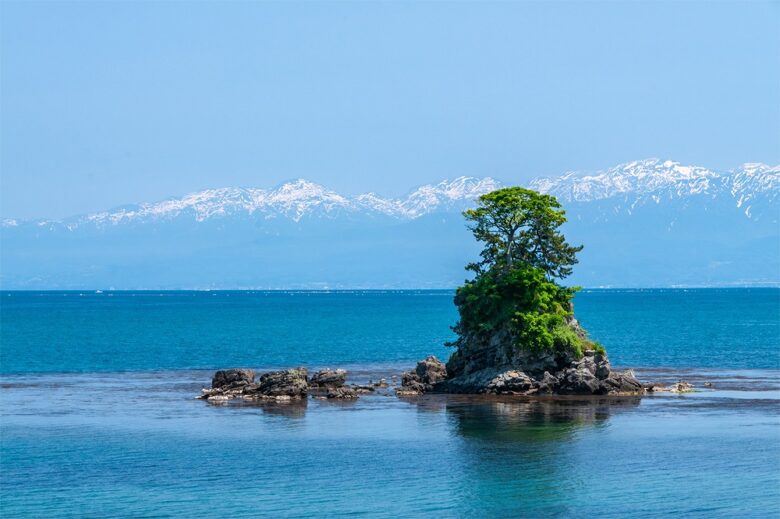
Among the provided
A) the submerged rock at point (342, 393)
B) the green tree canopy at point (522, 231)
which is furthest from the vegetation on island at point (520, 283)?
the submerged rock at point (342, 393)

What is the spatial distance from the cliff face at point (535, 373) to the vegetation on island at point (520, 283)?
1.69ft

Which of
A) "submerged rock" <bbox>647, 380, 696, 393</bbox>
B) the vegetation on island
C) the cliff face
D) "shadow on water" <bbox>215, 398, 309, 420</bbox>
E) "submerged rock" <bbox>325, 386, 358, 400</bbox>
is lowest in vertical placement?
"shadow on water" <bbox>215, 398, 309, 420</bbox>

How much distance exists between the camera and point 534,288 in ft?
320

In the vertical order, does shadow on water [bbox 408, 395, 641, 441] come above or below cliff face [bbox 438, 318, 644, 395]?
below

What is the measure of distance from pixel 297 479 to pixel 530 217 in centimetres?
4837

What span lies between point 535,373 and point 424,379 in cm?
1039

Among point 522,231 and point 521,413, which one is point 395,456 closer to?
point 521,413

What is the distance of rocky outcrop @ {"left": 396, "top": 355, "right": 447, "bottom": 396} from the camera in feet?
325

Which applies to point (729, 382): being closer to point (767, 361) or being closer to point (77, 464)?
point (767, 361)

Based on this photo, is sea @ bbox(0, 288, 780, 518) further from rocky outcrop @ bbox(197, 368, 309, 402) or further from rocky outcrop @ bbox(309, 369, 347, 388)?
rocky outcrop @ bbox(309, 369, 347, 388)

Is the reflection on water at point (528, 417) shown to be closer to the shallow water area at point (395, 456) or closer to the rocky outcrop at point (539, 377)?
the shallow water area at point (395, 456)

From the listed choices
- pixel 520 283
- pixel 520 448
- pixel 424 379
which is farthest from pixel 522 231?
pixel 520 448

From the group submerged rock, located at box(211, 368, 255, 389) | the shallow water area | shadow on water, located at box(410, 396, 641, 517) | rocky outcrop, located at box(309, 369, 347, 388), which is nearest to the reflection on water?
shadow on water, located at box(410, 396, 641, 517)

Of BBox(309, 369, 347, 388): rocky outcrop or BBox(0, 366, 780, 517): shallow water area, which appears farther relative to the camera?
BBox(309, 369, 347, 388): rocky outcrop
